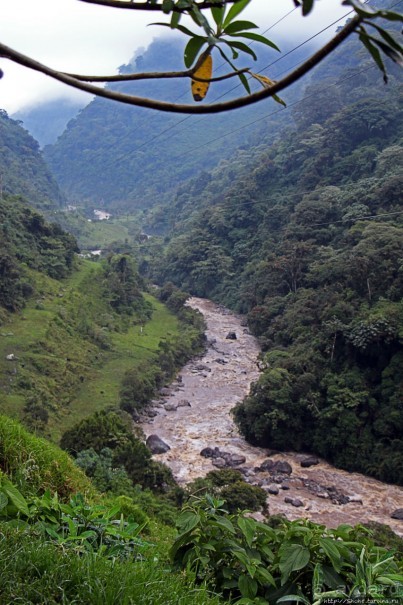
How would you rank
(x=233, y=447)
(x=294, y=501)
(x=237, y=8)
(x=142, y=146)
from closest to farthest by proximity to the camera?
(x=237, y=8) → (x=294, y=501) → (x=233, y=447) → (x=142, y=146)

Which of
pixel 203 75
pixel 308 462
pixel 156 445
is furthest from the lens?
pixel 308 462

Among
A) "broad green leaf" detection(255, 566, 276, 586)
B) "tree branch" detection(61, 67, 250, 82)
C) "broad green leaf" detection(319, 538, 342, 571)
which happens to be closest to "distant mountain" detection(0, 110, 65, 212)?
"broad green leaf" detection(255, 566, 276, 586)

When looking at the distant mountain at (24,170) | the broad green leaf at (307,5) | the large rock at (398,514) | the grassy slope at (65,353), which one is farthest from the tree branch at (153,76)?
the distant mountain at (24,170)

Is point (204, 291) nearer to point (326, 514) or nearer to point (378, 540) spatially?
point (326, 514)

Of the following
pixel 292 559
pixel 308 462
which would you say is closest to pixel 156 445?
pixel 308 462

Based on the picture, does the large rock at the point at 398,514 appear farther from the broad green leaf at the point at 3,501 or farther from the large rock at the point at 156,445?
the broad green leaf at the point at 3,501

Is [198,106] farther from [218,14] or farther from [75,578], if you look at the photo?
[75,578]

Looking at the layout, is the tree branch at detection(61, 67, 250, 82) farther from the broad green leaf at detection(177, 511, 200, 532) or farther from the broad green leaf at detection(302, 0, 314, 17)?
the broad green leaf at detection(177, 511, 200, 532)
